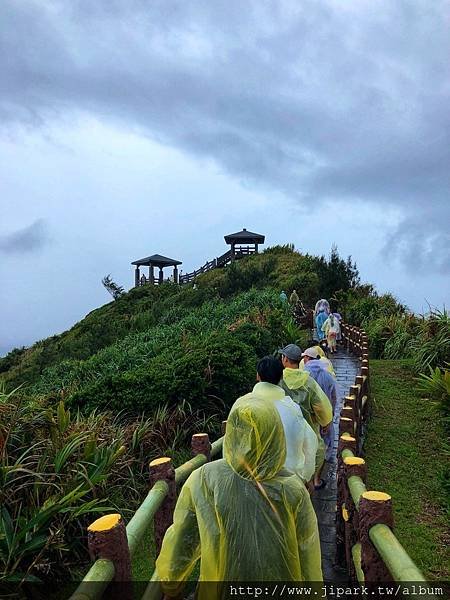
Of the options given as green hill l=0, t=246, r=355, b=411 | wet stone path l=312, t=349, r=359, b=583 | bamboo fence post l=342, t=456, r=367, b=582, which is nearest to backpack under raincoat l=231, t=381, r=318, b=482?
bamboo fence post l=342, t=456, r=367, b=582

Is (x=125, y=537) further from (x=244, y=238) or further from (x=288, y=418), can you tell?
(x=244, y=238)

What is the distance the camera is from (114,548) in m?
2.01

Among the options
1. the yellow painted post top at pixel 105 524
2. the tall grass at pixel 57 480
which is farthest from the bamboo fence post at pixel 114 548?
the tall grass at pixel 57 480

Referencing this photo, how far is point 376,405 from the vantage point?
855 centimetres

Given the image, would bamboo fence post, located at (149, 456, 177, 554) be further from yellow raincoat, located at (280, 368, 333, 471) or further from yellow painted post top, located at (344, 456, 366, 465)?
yellow raincoat, located at (280, 368, 333, 471)

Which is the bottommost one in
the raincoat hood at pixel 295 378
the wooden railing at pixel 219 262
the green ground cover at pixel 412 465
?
the green ground cover at pixel 412 465

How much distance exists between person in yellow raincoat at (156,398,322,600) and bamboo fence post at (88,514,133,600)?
16.0 inches

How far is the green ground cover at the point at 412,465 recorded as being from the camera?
4105 mm

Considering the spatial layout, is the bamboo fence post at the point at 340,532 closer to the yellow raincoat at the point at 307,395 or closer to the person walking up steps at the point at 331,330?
the yellow raincoat at the point at 307,395

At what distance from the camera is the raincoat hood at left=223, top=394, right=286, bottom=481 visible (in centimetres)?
172

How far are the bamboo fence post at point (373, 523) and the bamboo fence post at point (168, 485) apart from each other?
3.67ft

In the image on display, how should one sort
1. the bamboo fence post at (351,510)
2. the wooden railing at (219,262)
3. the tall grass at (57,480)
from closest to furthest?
1. the bamboo fence post at (351,510)
2. the tall grass at (57,480)
3. the wooden railing at (219,262)

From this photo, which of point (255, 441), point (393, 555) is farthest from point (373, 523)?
point (255, 441)

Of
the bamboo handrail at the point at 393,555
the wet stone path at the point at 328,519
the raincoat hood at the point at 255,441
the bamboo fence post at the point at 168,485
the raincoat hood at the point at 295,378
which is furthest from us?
the raincoat hood at the point at 295,378
